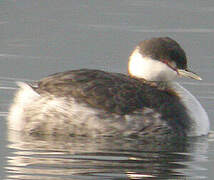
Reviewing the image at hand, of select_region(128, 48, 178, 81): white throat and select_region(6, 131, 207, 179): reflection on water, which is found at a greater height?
select_region(128, 48, 178, 81): white throat

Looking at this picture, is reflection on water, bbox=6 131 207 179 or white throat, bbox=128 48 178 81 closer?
reflection on water, bbox=6 131 207 179

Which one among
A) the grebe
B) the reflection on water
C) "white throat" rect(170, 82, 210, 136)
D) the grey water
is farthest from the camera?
"white throat" rect(170, 82, 210, 136)

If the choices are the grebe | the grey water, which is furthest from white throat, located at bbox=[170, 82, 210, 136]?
the grey water

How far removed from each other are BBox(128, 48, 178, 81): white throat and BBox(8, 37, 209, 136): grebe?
0.21 metres

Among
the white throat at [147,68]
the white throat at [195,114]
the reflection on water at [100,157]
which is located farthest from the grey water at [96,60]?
the white throat at [147,68]

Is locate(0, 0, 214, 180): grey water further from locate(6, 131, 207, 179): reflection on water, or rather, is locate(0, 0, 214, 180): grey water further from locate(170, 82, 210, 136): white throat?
locate(170, 82, 210, 136): white throat

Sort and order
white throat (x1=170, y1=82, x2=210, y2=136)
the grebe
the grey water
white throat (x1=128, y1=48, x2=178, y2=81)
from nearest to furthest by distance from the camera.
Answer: the grey water < the grebe < white throat (x1=170, y1=82, x2=210, y2=136) < white throat (x1=128, y1=48, x2=178, y2=81)

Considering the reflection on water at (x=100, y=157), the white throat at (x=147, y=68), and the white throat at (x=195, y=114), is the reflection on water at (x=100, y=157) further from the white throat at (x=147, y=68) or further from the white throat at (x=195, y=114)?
the white throat at (x=147, y=68)

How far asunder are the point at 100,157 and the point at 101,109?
1.31m

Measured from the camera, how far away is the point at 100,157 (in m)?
13.3

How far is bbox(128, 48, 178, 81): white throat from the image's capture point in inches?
601

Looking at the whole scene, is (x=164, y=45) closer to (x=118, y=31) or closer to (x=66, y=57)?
(x=66, y=57)

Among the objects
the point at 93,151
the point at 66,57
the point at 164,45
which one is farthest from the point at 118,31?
the point at 93,151

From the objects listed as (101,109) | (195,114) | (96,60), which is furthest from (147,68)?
(96,60)
